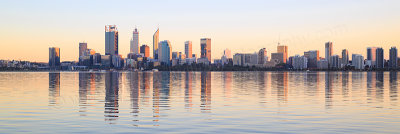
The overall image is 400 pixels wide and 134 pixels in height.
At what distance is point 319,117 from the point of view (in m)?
30.0

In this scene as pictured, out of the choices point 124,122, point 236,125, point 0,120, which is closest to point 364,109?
point 236,125

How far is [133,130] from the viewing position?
77.5 feet

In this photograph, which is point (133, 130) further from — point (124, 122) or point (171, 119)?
point (171, 119)

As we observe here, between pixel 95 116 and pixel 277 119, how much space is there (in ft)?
43.0

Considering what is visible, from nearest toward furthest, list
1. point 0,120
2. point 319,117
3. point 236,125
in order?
point 236,125
point 0,120
point 319,117

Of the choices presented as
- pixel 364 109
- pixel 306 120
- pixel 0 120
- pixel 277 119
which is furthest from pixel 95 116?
pixel 364 109

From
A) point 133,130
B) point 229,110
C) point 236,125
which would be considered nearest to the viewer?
point 133,130

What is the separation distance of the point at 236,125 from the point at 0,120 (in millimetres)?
15901

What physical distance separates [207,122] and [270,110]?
9507 mm

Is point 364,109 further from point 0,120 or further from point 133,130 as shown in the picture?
point 0,120

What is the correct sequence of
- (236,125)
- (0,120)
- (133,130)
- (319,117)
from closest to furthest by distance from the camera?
(133,130), (236,125), (0,120), (319,117)

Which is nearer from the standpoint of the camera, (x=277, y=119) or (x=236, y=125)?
(x=236, y=125)

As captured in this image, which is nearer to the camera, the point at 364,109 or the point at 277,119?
the point at 277,119

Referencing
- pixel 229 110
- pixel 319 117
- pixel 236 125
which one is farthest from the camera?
pixel 229 110
